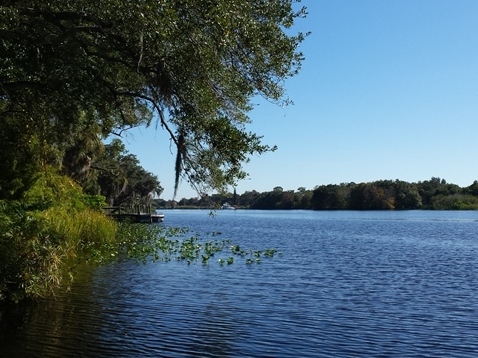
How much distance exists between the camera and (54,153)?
78.1 ft

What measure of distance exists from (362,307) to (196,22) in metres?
8.62

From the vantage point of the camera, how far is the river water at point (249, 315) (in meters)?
10.2

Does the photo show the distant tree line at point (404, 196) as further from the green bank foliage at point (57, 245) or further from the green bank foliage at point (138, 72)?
the green bank foliage at point (138, 72)

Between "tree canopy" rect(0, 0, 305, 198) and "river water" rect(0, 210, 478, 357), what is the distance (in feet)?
10.4

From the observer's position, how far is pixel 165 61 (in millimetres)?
10023

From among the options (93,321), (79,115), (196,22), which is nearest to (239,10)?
(196,22)

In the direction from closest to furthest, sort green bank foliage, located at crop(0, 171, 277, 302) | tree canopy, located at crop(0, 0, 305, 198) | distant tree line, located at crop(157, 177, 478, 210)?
tree canopy, located at crop(0, 0, 305, 198) < green bank foliage, located at crop(0, 171, 277, 302) < distant tree line, located at crop(157, 177, 478, 210)

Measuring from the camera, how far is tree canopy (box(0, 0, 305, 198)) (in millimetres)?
9125

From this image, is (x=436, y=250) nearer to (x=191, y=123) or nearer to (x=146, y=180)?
(x=191, y=123)

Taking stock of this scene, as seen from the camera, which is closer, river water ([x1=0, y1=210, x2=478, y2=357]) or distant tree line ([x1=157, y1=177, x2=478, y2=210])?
river water ([x1=0, y1=210, x2=478, y2=357])

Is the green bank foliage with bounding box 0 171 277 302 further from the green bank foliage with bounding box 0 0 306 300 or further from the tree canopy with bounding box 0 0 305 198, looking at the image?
the tree canopy with bounding box 0 0 305 198

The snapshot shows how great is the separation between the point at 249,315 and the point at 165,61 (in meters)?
6.22

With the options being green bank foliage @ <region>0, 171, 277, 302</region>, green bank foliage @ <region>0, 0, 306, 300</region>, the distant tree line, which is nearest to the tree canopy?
green bank foliage @ <region>0, 0, 306, 300</region>

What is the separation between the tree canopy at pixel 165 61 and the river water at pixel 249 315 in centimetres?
316
